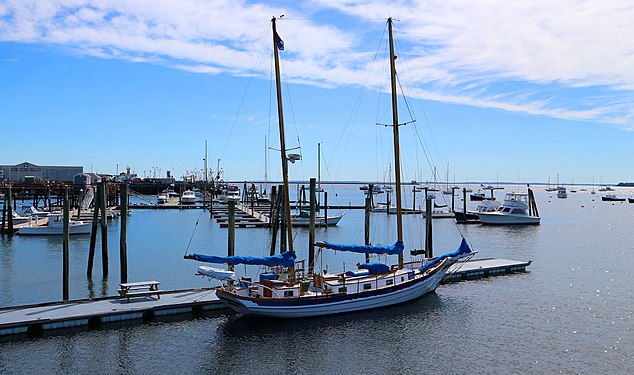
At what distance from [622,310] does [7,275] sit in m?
39.9

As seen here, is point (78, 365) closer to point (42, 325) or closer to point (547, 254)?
point (42, 325)

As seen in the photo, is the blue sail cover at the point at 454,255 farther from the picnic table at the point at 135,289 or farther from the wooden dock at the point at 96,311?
the picnic table at the point at 135,289

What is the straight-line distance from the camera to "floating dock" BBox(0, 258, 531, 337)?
2570 centimetres

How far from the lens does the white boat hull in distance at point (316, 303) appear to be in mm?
29062

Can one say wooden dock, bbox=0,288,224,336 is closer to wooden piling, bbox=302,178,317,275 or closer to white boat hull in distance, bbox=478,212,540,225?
wooden piling, bbox=302,178,317,275

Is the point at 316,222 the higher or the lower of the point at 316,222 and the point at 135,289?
the higher

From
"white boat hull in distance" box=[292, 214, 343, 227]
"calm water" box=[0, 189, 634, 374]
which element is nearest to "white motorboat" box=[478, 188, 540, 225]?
"white boat hull in distance" box=[292, 214, 343, 227]

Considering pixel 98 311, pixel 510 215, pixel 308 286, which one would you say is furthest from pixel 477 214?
pixel 98 311

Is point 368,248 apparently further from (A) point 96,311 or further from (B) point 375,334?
(A) point 96,311

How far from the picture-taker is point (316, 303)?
1190 inches

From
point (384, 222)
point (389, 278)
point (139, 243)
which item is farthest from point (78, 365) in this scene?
point (384, 222)

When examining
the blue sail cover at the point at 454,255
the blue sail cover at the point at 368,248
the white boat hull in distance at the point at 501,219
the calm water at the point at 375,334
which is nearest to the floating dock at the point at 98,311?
the calm water at the point at 375,334

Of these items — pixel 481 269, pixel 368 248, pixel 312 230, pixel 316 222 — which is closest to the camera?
→ pixel 368 248

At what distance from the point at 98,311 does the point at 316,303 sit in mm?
10631
